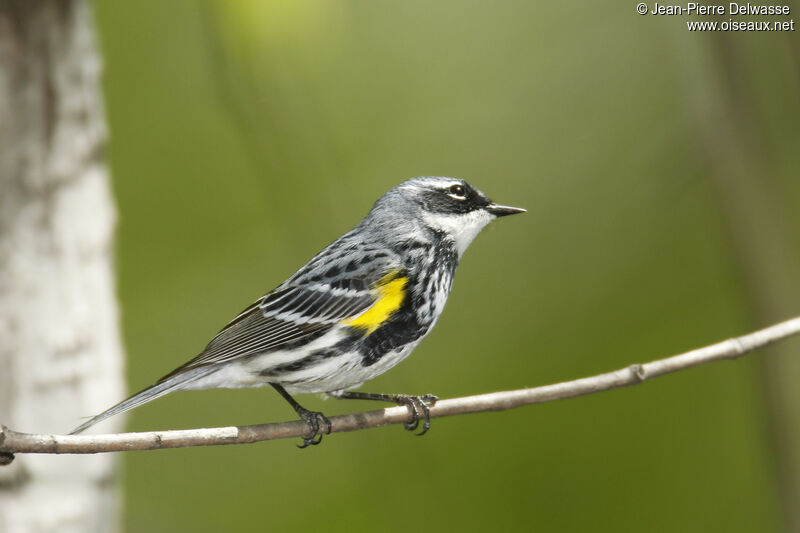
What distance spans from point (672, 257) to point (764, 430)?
1.70 metres

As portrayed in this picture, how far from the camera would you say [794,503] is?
7.41ft

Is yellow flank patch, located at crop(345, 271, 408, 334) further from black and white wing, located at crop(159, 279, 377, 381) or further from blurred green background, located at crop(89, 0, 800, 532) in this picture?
blurred green background, located at crop(89, 0, 800, 532)

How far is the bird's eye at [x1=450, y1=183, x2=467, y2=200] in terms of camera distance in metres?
2.49

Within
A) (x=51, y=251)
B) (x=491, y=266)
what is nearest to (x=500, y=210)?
(x=51, y=251)

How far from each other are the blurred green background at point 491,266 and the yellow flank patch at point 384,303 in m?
0.78

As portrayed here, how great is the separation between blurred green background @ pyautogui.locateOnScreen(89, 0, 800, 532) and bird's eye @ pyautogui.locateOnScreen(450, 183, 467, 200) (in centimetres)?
83

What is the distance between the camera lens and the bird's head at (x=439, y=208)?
97.0 inches

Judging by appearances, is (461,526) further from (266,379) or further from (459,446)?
(266,379)

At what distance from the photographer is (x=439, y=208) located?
2582 mm

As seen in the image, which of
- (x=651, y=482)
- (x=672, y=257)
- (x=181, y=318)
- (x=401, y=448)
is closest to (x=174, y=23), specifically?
(x=181, y=318)

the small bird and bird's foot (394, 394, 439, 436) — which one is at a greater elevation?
the small bird

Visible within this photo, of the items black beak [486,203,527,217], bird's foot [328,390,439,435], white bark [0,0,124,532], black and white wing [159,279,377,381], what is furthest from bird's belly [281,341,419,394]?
white bark [0,0,124,532]

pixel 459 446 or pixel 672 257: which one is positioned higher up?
pixel 672 257

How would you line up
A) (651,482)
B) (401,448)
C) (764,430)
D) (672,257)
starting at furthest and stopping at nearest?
(672,257)
(651,482)
(401,448)
(764,430)
